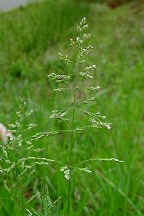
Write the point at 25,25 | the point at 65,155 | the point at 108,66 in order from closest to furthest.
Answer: the point at 65,155 → the point at 108,66 → the point at 25,25

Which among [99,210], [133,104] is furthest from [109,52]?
[99,210]

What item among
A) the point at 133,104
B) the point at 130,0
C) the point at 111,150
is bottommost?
the point at 111,150

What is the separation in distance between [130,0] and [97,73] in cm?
299

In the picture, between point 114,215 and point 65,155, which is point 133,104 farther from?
point 114,215

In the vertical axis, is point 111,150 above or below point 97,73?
below

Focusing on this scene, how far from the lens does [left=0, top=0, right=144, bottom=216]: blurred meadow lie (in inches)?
64.6

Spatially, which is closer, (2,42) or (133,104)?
(133,104)

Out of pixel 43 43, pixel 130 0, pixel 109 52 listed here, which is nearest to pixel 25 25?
pixel 43 43

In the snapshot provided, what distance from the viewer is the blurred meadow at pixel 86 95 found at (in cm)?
164

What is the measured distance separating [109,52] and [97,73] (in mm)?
927

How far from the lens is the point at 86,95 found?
9.11 ft

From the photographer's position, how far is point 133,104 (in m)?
2.68

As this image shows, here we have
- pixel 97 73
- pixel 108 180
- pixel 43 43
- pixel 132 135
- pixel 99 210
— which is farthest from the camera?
pixel 43 43

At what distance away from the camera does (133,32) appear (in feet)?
15.7
